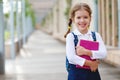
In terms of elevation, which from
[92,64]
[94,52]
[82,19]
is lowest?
[92,64]

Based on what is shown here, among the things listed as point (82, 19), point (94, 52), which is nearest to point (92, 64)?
point (94, 52)

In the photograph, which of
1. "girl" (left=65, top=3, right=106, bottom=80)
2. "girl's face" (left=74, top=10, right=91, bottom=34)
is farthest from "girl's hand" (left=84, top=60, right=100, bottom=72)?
"girl's face" (left=74, top=10, right=91, bottom=34)

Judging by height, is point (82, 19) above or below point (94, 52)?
above

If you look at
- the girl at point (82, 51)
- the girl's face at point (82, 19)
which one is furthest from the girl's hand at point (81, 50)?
the girl's face at point (82, 19)

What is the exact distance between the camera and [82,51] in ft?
12.1

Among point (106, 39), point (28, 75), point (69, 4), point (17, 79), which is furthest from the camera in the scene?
point (69, 4)

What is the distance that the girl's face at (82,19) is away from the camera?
12.2 ft

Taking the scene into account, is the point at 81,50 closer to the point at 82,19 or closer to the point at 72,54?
the point at 72,54

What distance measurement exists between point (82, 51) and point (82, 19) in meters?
0.29

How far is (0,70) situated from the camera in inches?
476

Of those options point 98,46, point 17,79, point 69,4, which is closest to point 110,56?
point 17,79

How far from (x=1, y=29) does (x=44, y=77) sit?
2.46m

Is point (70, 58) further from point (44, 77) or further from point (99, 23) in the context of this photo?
point (99, 23)

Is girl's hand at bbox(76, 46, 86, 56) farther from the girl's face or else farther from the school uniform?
the girl's face
